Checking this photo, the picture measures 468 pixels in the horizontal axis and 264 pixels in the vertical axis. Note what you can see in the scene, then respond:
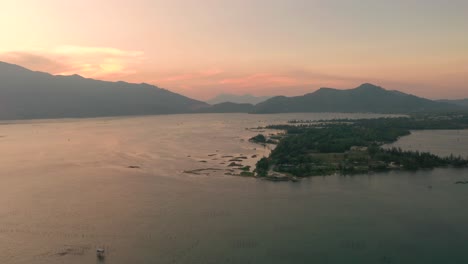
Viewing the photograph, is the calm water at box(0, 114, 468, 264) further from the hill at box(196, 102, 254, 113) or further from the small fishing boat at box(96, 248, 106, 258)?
the hill at box(196, 102, 254, 113)

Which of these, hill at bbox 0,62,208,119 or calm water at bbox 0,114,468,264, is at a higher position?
hill at bbox 0,62,208,119

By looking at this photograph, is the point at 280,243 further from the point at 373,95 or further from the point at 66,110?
the point at 373,95

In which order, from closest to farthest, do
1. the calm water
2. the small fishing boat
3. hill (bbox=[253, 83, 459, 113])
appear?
the small fishing boat < the calm water < hill (bbox=[253, 83, 459, 113])

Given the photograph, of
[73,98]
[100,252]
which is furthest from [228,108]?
[100,252]

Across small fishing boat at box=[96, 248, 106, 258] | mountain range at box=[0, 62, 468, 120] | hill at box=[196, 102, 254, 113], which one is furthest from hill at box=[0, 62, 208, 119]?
small fishing boat at box=[96, 248, 106, 258]

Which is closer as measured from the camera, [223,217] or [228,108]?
[223,217]

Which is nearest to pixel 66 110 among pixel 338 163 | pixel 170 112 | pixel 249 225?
pixel 170 112

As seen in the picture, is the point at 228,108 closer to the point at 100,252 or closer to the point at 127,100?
the point at 127,100
